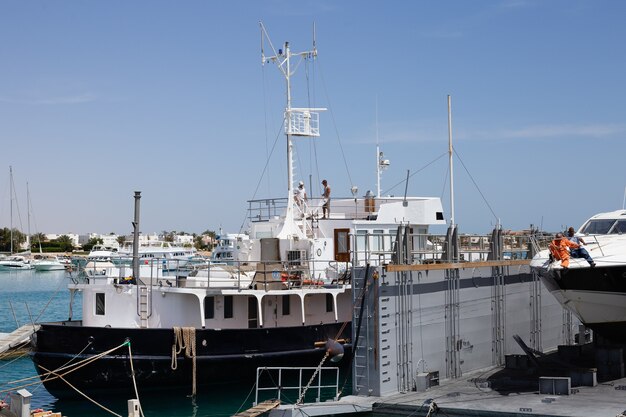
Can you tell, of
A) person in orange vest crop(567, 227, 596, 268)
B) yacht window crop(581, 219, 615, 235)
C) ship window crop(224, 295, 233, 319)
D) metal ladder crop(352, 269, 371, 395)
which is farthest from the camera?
ship window crop(224, 295, 233, 319)

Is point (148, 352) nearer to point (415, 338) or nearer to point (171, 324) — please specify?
point (171, 324)

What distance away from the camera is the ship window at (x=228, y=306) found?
2496 centimetres

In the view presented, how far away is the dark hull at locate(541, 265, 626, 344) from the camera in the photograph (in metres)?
19.2

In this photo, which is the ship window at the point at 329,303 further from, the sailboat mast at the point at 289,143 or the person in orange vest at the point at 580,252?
the person in orange vest at the point at 580,252

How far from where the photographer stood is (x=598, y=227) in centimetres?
2284

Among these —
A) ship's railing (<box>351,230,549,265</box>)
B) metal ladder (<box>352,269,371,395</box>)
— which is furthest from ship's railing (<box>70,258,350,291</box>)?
metal ladder (<box>352,269,371,395</box>)

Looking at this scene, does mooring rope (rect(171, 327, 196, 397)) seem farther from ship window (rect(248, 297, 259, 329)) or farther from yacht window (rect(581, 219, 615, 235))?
yacht window (rect(581, 219, 615, 235))

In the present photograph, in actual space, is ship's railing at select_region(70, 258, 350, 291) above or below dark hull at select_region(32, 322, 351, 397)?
above

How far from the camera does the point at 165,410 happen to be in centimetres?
2262

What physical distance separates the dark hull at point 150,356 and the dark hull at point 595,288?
8528mm

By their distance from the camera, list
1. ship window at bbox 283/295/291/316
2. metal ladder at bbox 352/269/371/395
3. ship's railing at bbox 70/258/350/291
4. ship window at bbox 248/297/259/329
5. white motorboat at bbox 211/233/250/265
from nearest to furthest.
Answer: metal ladder at bbox 352/269/371/395
ship's railing at bbox 70/258/350/291
ship window at bbox 248/297/259/329
ship window at bbox 283/295/291/316
white motorboat at bbox 211/233/250/265

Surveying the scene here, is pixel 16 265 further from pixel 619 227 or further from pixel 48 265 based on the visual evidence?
pixel 619 227

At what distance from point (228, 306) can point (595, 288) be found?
1087cm

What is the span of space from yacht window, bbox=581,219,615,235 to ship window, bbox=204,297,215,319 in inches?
435
